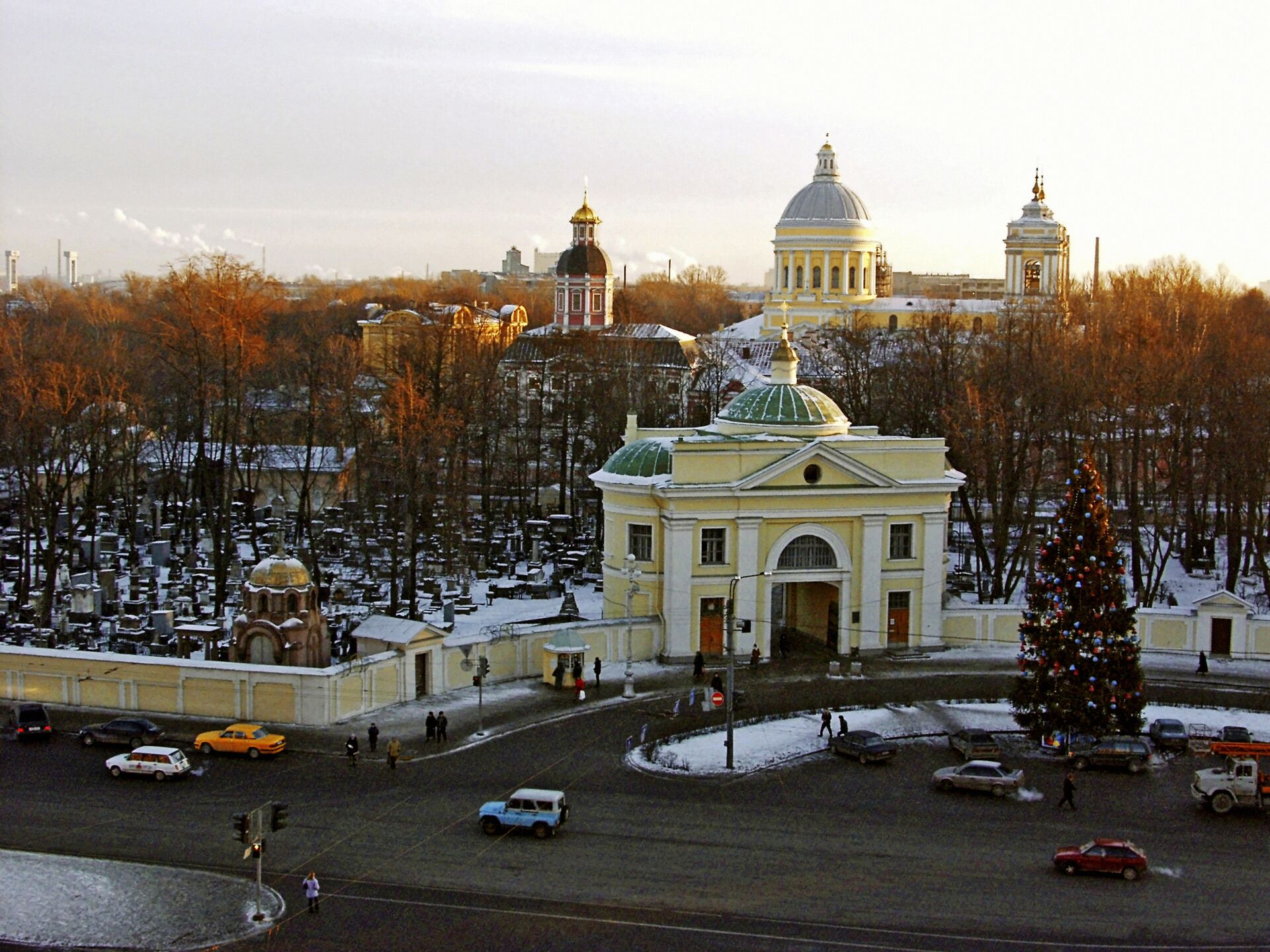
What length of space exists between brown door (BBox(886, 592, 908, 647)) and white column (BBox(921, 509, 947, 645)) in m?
0.44

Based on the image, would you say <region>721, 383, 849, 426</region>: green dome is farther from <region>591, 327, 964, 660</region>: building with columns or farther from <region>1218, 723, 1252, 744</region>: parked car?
<region>1218, 723, 1252, 744</region>: parked car

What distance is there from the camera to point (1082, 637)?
2962 centimetres

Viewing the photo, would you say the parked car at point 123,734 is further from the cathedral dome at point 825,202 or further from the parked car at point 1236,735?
the cathedral dome at point 825,202

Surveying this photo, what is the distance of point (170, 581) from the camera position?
44281 mm

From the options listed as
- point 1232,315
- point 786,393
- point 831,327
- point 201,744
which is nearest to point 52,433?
point 201,744

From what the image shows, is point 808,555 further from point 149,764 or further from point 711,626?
point 149,764

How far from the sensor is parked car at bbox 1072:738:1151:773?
28.6 metres

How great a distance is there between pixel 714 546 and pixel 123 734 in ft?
49.0

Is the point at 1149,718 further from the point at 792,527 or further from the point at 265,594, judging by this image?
the point at 265,594

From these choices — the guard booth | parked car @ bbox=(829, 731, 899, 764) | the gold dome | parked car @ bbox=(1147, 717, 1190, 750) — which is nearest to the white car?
the gold dome

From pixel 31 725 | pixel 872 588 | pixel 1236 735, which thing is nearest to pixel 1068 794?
pixel 1236 735

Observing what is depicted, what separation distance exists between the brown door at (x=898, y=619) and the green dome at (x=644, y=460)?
6.77m

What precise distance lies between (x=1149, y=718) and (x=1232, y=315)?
47.6 m

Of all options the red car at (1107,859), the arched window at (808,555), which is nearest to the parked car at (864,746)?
the red car at (1107,859)
